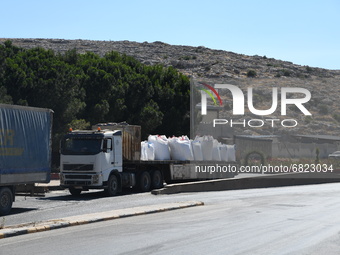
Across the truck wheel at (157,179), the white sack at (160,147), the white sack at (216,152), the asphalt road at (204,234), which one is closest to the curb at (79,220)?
the asphalt road at (204,234)

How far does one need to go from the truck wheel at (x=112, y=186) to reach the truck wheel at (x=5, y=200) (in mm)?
8085

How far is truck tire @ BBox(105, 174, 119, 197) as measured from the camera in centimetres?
2795

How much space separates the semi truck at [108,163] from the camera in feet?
89.0

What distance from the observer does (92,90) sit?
166 ft

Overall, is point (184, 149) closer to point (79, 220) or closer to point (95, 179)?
point (95, 179)

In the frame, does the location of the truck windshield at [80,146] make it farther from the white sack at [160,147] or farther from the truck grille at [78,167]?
the white sack at [160,147]

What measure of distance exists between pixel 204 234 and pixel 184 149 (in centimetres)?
2024

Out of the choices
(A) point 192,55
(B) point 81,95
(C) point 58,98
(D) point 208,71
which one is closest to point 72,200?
(C) point 58,98

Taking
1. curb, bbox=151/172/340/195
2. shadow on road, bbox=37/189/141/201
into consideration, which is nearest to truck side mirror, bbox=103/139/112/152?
shadow on road, bbox=37/189/141/201

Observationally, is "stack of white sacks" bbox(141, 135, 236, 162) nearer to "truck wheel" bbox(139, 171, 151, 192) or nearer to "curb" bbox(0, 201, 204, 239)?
"truck wheel" bbox(139, 171, 151, 192)

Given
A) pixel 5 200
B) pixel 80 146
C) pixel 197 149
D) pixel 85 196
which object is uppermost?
pixel 80 146

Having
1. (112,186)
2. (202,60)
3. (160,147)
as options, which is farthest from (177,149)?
(202,60)

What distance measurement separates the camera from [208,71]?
13725 cm

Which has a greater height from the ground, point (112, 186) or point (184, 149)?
point (184, 149)
